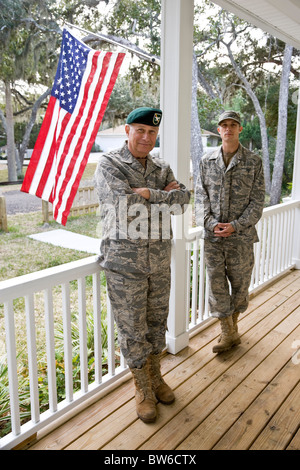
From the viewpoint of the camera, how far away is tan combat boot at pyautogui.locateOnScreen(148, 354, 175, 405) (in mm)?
2271

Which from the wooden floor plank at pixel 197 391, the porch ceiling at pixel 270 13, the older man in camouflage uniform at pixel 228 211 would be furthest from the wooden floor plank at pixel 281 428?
the porch ceiling at pixel 270 13

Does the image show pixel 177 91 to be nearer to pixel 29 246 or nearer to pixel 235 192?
pixel 235 192

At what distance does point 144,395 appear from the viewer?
2166mm

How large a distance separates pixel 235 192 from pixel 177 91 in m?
0.77

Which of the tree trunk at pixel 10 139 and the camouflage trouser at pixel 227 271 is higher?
the tree trunk at pixel 10 139

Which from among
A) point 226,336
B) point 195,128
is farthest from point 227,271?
point 195,128

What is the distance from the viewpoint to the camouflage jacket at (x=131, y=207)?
6.22 feet

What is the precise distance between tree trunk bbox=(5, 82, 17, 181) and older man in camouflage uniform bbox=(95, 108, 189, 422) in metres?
1.27

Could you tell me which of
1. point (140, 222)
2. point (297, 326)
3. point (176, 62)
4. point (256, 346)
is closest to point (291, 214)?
point (297, 326)

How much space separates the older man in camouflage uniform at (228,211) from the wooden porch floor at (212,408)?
0.25 metres

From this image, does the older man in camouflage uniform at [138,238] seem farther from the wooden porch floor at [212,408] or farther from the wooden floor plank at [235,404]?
the wooden floor plank at [235,404]

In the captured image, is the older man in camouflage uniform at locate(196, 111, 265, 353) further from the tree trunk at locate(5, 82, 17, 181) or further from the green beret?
the tree trunk at locate(5, 82, 17, 181)

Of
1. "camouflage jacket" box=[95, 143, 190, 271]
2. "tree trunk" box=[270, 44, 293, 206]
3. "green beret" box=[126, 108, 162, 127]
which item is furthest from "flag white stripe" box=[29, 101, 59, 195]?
"tree trunk" box=[270, 44, 293, 206]

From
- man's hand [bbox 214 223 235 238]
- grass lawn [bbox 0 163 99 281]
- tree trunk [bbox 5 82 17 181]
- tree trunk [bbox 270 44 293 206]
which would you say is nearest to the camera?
man's hand [bbox 214 223 235 238]
